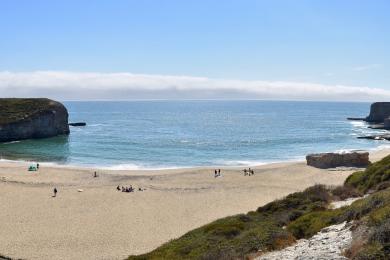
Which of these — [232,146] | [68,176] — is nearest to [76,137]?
[232,146]

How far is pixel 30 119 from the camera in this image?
88750 mm

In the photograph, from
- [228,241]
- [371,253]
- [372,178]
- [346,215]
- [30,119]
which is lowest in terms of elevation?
[30,119]

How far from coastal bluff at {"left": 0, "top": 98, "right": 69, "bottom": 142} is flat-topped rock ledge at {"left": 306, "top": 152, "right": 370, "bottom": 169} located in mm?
58438

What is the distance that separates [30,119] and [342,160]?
204ft

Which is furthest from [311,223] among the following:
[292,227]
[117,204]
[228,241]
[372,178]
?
[117,204]

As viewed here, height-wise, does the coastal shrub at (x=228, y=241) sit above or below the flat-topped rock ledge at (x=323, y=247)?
below

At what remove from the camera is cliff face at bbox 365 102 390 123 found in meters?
128

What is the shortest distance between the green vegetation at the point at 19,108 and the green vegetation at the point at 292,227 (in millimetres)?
76010

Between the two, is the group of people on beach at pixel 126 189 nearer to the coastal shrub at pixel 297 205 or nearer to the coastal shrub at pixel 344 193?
the coastal shrub at pixel 297 205

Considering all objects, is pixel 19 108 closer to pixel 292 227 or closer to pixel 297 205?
pixel 297 205

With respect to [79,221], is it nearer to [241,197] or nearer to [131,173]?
[241,197]

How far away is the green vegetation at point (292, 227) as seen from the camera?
36.1ft

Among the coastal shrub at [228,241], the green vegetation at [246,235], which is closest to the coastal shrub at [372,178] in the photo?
the green vegetation at [246,235]

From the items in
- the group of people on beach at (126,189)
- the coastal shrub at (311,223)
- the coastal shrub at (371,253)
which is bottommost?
the group of people on beach at (126,189)
